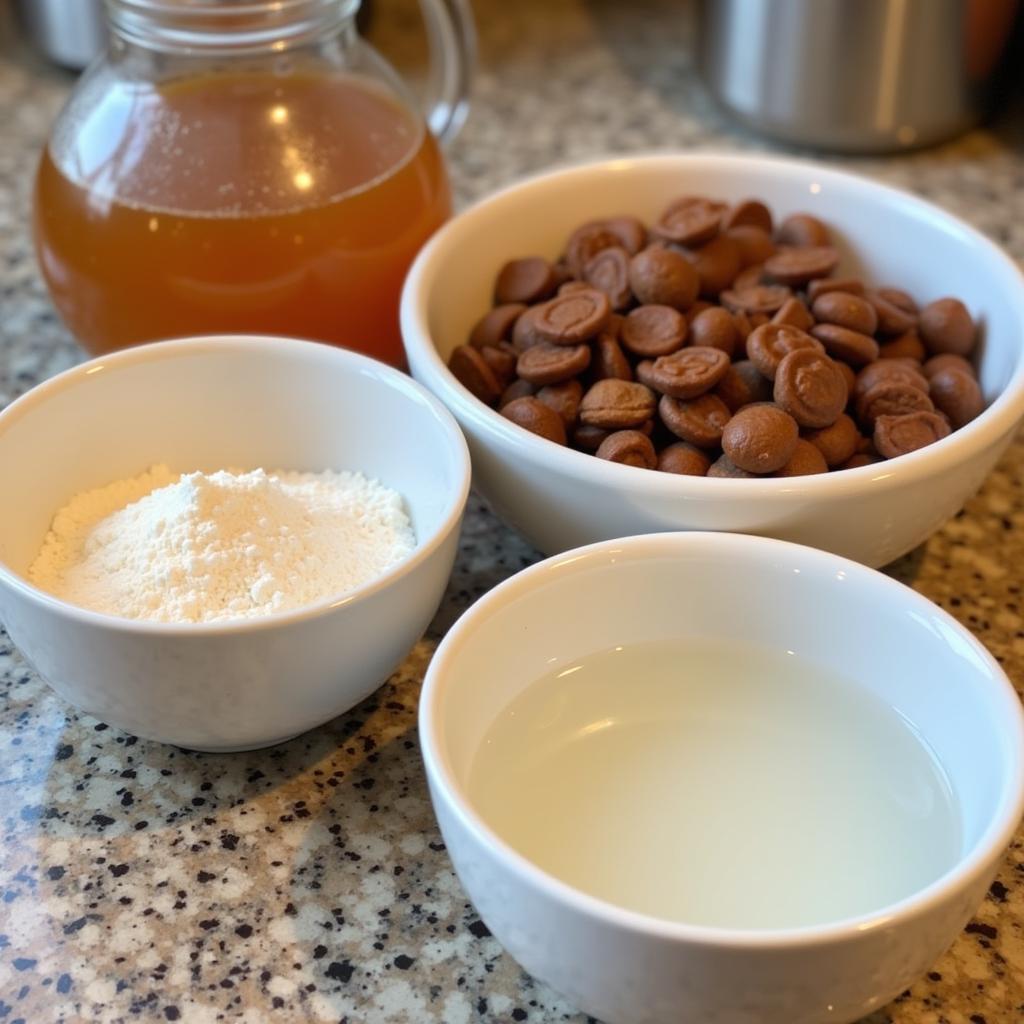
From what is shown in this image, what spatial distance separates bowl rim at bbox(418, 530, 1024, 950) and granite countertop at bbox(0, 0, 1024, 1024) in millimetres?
86

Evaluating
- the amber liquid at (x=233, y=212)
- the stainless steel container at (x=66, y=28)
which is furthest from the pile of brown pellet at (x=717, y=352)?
the stainless steel container at (x=66, y=28)

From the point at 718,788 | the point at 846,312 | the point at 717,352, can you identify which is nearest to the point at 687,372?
the point at 717,352

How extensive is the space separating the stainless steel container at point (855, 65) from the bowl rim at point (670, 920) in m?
0.79

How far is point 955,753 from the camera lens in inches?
29.2

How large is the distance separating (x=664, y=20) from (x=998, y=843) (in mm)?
1474

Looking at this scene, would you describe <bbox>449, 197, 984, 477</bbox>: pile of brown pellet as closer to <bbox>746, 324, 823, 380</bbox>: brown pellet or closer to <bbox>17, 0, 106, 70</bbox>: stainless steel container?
<bbox>746, 324, 823, 380</bbox>: brown pellet

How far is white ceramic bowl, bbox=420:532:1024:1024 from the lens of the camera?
0.60m

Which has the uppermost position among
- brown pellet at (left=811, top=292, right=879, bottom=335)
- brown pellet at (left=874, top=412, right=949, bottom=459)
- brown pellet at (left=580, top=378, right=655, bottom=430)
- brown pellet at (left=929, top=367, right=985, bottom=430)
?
brown pellet at (left=811, top=292, right=879, bottom=335)

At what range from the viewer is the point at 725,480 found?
2.70 ft

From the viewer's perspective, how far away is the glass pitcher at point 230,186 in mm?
1017

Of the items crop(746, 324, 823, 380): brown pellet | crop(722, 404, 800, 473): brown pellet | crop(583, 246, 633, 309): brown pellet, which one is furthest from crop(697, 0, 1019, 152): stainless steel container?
crop(722, 404, 800, 473): brown pellet

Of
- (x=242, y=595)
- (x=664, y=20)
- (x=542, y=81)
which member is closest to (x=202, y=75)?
(x=242, y=595)

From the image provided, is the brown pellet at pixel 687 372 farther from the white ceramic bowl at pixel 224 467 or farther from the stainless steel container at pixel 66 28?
the stainless steel container at pixel 66 28

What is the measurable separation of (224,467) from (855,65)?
0.83 metres
